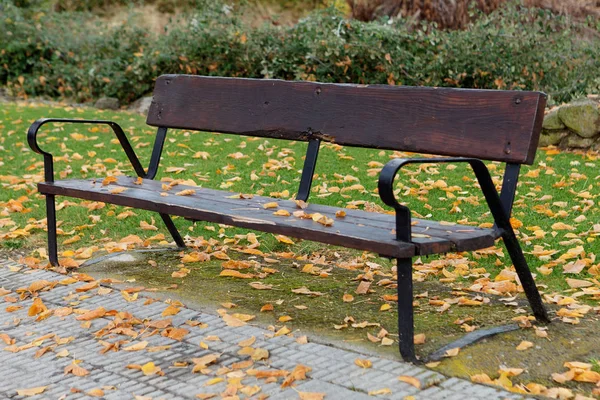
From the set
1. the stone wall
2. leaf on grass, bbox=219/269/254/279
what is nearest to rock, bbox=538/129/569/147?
the stone wall

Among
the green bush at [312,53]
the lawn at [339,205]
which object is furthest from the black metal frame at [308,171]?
the green bush at [312,53]

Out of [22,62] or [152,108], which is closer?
[152,108]

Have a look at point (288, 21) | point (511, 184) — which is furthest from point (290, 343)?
point (288, 21)

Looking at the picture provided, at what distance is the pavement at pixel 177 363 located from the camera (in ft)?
10.2

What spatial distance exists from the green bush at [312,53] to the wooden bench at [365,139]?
5.20 meters

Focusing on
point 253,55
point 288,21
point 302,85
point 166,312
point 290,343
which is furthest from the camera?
point 288,21

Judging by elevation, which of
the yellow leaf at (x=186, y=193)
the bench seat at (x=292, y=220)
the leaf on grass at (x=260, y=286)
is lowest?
the leaf on grass at (x=260, y=286)

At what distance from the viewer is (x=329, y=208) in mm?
4129

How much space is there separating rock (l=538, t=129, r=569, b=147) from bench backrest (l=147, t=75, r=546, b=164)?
4474 millimetres

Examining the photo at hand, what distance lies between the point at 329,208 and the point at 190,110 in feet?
4.44

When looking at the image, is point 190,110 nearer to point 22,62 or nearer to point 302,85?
point 302,85

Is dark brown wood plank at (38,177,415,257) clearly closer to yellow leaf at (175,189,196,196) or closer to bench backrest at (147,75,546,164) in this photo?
yellow leaf at (175,189,196,196)

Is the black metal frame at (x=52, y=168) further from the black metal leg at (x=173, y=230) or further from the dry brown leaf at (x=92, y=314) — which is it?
the dry brown leaf at (x=92, y=314)

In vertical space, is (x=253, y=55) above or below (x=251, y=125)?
below
